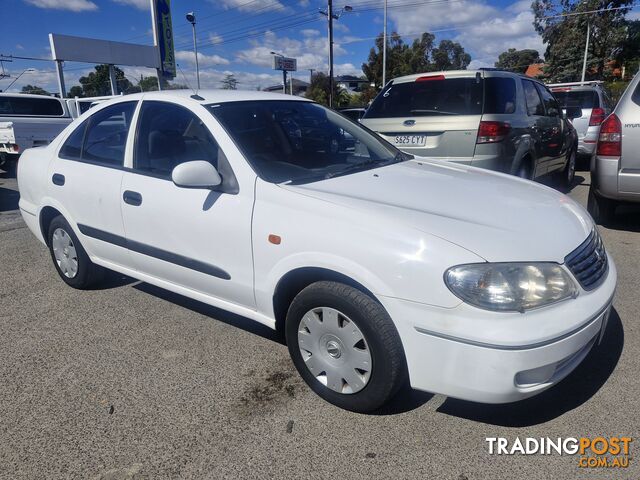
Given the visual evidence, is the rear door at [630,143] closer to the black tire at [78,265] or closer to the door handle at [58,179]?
the black tire at [78,265]

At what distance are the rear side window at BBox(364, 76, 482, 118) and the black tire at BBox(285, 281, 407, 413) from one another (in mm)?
3664

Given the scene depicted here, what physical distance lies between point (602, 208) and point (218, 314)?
445 cm

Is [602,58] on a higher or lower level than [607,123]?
higher

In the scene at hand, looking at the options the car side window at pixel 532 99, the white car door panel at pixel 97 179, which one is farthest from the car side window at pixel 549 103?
the white car door panel at pixel 97 179

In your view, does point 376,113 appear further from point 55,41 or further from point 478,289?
point 55,41

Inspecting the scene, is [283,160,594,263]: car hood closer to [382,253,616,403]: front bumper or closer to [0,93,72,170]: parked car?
[382,253,616,403]: front bumper

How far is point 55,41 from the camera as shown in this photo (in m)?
20.7

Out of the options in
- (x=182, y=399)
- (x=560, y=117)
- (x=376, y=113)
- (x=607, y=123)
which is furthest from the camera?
(x=560, y=117)

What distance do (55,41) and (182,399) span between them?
901 inches

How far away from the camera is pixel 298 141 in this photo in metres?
3.33

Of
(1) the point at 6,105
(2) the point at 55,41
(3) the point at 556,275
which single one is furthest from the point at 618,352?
(2) the point at 55,41

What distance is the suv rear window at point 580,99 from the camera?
9.63 meters

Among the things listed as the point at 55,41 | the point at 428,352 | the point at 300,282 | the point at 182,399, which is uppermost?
the point at 55,41

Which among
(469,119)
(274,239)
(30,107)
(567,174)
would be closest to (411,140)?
(469,119)
